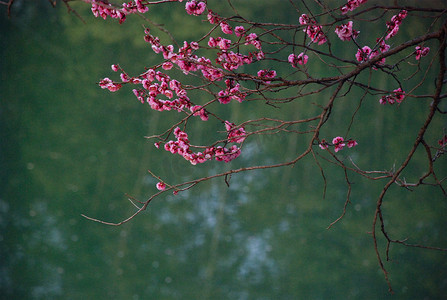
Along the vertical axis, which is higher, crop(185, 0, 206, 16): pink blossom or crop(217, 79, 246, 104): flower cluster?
crop(185, 0, 206, 16): pink blossom

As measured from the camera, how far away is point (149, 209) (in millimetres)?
3959

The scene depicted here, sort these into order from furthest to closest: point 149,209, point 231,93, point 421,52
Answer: point 149,209 < point 421,52 < point 231,93

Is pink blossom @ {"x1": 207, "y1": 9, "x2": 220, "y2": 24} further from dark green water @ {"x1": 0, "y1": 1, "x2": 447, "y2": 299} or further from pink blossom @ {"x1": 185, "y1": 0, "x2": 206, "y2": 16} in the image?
dark green water @ {"x1": 0, "y1": 1, "x2": 447, "y2": 299}

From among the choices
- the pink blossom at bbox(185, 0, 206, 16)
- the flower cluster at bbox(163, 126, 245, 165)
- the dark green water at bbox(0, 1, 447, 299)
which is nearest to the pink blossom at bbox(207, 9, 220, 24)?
the pink blossom at bbox(185, 0, 206, 16)

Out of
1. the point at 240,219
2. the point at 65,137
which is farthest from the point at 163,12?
the point at 240,219

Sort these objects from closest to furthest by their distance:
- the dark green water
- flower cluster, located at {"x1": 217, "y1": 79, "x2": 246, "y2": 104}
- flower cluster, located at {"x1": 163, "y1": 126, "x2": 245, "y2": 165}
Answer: flower cluster, located at {"x1": 217, "y1": 79, "x2": 246, "y2": 104}
flower cluster, located at {"x1": 163, "y1": 126, "x2": 245, "y2": 165}
the dark green water

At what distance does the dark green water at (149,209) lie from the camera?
12.4 feet

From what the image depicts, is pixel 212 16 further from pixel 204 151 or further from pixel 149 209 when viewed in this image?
pixel 149 209

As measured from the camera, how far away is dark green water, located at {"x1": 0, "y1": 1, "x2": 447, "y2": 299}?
3791mm

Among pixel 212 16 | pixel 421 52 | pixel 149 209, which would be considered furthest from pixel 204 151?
pixel 149 209

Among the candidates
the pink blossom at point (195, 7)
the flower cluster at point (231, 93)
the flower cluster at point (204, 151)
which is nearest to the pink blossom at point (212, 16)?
the pink blossom at point (195, 7)

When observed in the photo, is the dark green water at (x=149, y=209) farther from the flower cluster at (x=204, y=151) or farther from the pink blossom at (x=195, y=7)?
the pink blossom at (x=195, y=7)

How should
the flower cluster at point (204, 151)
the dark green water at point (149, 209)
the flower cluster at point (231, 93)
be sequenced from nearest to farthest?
the flower cluster at point (231, 93), the flower cluster at point (204, 151), the dark green water at point (149, 209)

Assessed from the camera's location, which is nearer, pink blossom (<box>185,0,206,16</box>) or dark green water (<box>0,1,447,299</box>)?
pink blossom (<box>185,0,206,16</box>)
